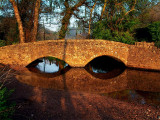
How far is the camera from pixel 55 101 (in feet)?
14.1

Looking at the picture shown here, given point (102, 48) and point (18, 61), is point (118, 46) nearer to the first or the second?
point (102, 48)

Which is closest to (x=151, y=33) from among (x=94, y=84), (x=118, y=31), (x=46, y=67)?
(x=118, y=31)

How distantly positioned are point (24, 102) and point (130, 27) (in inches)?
493

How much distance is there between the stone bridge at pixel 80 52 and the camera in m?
9.56

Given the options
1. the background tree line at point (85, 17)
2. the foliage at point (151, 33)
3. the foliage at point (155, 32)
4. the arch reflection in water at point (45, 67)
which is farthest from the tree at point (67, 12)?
the foliage at point (155, 32)

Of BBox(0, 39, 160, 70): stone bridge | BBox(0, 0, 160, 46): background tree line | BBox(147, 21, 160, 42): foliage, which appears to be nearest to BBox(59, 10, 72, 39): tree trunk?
BBox(0, 0, 160, 46): background tree line

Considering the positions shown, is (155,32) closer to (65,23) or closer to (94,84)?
(94,84)

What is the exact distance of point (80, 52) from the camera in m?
10.2

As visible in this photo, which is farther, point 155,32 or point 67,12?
point 67,12

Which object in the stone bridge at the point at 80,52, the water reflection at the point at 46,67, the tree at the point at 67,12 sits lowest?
the water reflection at the point at 46,67

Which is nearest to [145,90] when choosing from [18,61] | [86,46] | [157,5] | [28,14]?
[86,46]

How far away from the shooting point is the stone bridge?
956cm

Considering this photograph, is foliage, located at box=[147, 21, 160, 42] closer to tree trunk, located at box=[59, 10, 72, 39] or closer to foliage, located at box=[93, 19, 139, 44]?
foliage, located at box=[93, 19, 139, 44]

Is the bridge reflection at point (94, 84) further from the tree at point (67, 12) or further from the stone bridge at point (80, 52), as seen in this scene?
the tree at point (67, 12)
